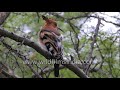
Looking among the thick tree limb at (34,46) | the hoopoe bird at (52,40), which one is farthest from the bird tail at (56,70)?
the thick tree limb at (34,46)

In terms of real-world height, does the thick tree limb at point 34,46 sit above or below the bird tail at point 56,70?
above

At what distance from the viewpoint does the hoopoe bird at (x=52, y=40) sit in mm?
2951

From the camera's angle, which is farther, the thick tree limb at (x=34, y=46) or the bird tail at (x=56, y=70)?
the bird tail at (x=56, y=70)

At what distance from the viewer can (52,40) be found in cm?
301

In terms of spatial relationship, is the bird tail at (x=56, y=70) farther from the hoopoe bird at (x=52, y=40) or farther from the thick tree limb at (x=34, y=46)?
the thick tree limb at (x=34, y=46)

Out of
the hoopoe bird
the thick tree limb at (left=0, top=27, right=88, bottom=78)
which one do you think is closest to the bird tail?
the hoopoe bird

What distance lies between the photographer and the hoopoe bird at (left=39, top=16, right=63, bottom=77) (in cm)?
295

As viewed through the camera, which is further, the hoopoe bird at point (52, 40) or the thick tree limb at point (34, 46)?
the hoopoe bird at point (52, 40)

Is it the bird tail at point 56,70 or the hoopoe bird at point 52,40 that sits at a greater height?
the hoopoe bird at point 52,40

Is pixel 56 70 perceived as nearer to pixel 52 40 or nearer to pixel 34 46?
pixel 52 40

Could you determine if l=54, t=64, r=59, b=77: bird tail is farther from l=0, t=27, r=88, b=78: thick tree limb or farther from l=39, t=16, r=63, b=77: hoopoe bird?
l=0, t=27, r=88, b=78: thick tree limb

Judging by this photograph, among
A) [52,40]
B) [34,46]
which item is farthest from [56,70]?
[34,46]
